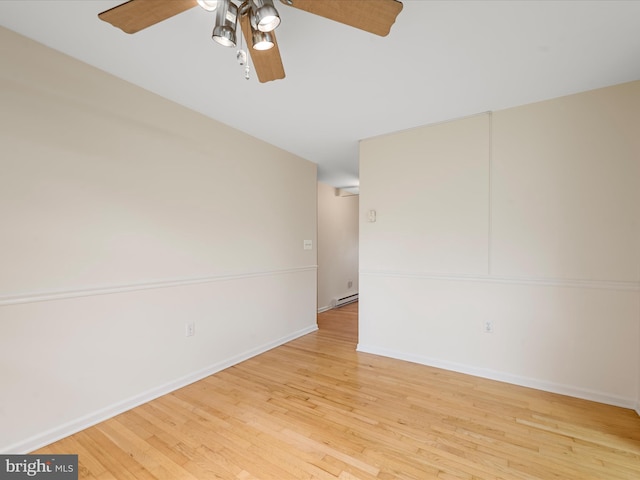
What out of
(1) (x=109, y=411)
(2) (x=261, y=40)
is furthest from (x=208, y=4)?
(1) (x=109, y=411)

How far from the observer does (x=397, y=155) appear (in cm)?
316

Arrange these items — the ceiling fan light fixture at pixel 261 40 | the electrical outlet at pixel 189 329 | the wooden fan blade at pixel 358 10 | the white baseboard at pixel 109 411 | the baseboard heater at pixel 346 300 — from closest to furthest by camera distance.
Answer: the wooden fan blade at pixel 358 10 → the ceiling fan light fixture at pixel 261 40 → the white baseboard at pixel 109 411 → the electrical outlet at pixel 189 329 → the baseboard heater at pixel 346 300

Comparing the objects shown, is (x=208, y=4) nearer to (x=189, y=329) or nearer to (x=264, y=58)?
(x=264, y=58)

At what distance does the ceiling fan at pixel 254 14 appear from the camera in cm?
115

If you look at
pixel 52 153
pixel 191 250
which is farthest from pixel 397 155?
pixel 52 153

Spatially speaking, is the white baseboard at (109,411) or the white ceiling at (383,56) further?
the white baseboard at (109,411)

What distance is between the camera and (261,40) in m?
1.31

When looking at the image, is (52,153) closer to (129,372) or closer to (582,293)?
(129,372)

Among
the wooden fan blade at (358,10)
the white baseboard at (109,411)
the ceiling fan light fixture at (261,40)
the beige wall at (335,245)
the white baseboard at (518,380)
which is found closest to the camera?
the wooden fan blade at (358,10)

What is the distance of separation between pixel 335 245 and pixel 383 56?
4093mm

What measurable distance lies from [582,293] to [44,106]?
409 cm

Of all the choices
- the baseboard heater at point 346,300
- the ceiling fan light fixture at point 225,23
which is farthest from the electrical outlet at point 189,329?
the baseboard heater at point 346,300

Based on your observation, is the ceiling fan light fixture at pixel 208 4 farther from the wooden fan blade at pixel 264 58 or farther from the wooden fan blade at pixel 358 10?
the wooden fan blade at pixel 358 10

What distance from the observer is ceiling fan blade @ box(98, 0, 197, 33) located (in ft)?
3.81
